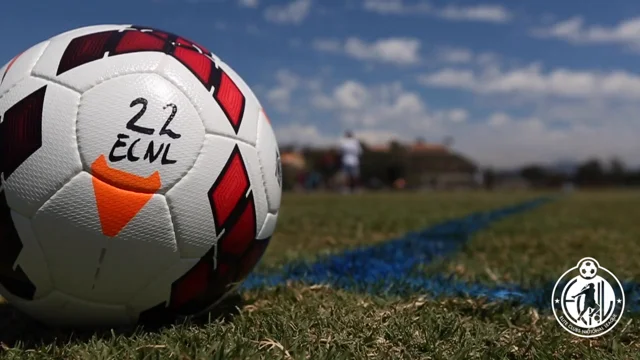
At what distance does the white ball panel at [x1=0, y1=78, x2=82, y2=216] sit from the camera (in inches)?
81.9

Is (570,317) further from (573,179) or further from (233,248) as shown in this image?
(573,179)

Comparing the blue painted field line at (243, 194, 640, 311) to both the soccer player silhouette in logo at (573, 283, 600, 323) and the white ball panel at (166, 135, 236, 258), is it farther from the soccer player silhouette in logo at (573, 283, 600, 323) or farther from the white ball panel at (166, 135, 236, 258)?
the white ball panel at (166, 135, 236, 258)

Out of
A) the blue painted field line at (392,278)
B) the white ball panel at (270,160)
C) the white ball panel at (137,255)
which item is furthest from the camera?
the blue painted field line at (392,278)

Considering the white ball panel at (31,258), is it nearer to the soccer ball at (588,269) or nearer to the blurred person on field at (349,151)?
the soccer ball at (588,269)

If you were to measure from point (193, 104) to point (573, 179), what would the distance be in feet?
240

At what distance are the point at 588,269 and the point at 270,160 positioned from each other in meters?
2.23

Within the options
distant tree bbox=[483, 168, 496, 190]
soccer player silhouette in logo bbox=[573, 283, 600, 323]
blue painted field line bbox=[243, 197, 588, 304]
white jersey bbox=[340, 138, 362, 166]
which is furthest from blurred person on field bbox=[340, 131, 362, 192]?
distant tree bbox=[483, 168, 496, 190]

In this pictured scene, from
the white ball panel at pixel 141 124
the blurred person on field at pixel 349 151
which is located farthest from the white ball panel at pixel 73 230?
the blurred person on field at pixel 349 151

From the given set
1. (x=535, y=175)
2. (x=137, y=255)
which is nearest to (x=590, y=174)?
(x=535, y=175)

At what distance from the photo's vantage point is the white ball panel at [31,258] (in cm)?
212

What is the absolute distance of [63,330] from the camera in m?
2.43

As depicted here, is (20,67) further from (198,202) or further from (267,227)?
(267,227)

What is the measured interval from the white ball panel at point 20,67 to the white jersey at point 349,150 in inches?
659

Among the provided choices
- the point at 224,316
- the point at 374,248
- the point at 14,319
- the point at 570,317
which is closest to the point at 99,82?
the point at 224,316
